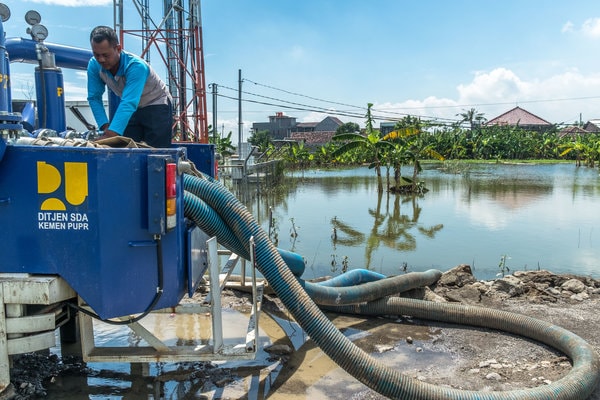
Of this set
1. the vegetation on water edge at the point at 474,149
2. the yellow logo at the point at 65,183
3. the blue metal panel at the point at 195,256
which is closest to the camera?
the yellow logo at the point at 65,183

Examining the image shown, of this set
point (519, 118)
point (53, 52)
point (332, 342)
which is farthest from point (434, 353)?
point (519, 118)

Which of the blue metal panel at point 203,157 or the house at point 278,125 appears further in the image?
the house at point 278,125

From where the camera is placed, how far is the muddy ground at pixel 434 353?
12.9ft

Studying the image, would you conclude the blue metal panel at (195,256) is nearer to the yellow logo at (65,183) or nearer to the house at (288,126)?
the yellow logo at (65,183)

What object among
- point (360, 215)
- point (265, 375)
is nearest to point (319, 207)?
point (360, 215)

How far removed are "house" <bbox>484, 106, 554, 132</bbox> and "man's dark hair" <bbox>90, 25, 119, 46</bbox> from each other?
6884cm

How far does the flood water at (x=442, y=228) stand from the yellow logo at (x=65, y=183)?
9.98 feet

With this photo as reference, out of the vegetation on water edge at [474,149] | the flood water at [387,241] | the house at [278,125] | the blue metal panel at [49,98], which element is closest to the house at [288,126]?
the house at [278,125]

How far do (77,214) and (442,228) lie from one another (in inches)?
452

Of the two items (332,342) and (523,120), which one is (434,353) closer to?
(332,342)

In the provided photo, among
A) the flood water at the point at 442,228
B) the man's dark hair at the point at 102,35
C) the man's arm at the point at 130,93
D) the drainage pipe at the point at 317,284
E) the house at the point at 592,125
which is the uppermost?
the house at the point at 592,125

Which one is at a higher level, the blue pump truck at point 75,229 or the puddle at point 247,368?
the blue pump truck at point 75,229

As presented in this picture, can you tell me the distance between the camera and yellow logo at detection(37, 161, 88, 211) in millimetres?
2902

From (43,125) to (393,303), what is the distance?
4225mm
